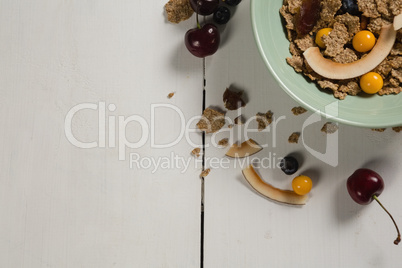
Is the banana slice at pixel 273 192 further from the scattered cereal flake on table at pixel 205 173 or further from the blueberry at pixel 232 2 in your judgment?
the blueberry at pixel 232 2

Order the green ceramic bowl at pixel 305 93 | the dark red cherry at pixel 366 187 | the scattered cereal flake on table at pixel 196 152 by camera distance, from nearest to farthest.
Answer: the green ceramic bowl at pixel 305 93 < the dark red cherry at pixel 366 187 < the scattered cereal flake on table at pixel 196 152

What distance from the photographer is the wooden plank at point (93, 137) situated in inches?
45.8

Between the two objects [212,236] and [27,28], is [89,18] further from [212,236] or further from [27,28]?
[212,236]

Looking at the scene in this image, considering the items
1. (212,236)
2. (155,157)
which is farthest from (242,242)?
(155,157)

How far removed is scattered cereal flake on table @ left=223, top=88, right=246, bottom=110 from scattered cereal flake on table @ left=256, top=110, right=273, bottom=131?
0.17 ft

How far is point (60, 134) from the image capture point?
119cm

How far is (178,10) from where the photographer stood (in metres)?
1.14

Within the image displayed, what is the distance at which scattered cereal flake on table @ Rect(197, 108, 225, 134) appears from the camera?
1.13m

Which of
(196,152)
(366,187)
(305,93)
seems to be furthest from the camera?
(196,152)

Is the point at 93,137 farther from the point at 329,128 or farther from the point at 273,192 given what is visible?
the point at 329,128

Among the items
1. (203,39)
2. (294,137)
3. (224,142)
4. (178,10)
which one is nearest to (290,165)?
(294,137)

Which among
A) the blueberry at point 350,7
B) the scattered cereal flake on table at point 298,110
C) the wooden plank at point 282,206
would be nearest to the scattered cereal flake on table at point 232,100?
the wooden plank at point 282,206

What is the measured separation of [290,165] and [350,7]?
39 centimetres

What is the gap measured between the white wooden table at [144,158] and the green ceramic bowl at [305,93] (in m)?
0.15
